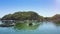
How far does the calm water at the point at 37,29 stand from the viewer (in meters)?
2.31

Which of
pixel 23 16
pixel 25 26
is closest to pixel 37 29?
pixel 25 26

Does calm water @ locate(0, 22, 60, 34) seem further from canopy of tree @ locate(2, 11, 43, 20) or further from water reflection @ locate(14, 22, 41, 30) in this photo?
canopy of tree @ locate(2, 11, 43, 20)

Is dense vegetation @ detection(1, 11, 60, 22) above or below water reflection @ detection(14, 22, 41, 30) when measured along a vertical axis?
above

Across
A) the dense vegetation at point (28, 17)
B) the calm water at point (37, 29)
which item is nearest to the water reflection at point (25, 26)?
the calm water at point (37, 29)

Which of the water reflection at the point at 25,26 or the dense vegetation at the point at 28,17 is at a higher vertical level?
the dense vegetation at the point at 28,17

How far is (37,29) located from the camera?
2.34 m

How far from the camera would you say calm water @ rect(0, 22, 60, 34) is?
2309mm

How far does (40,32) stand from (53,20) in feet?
1.10

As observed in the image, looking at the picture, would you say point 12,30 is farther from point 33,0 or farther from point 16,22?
point 33,0

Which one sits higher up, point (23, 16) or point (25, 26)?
point (23, 16)

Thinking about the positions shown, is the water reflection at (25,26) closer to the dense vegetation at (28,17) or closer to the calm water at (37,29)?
the calm water at (37,29)

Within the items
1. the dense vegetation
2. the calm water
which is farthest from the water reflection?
the dense vegetation

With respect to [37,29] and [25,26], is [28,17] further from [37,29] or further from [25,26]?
[37,29]

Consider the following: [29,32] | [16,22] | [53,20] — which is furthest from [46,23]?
[16,22]
